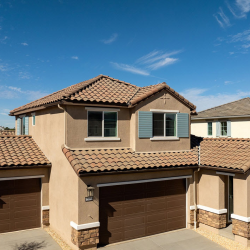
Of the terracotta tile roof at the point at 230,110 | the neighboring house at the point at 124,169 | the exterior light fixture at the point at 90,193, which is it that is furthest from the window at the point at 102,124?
the terracotta tile roof at the point at 230,110

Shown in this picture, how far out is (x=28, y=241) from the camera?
1086 centimetres

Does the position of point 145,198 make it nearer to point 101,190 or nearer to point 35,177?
point 101,190

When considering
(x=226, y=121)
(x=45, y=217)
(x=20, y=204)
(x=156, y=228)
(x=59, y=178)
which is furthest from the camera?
(x=226, y=121)

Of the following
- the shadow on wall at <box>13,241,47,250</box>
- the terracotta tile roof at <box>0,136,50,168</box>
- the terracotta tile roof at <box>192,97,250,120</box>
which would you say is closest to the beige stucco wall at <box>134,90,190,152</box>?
the terracotta tile roof at <box>0,136,50,168</box>

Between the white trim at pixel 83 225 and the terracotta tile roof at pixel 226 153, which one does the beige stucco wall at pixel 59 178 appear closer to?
the white trim at pixel 83 225

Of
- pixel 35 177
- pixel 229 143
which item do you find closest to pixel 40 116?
pixel 35 177

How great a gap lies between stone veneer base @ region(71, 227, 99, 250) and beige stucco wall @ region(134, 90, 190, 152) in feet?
13.7

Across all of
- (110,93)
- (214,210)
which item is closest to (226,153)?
(214,210)

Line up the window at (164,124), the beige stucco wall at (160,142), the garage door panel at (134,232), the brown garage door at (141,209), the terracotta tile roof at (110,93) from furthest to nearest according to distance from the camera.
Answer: the window at (164,124) → the beige stucco wall at (160,142) → the terracotta tile roof at (110,93) → the garage door panel at (134,232) → the brown garage door at (141,209)

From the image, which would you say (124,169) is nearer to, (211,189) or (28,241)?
(211,189)

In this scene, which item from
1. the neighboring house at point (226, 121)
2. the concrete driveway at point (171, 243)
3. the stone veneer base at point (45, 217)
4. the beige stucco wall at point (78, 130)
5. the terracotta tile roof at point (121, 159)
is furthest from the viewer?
the neighboring house at point (226, 121)

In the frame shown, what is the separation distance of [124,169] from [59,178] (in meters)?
3.15

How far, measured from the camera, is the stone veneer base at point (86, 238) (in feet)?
31.7

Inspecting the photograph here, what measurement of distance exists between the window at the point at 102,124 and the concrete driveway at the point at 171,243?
4842mm
